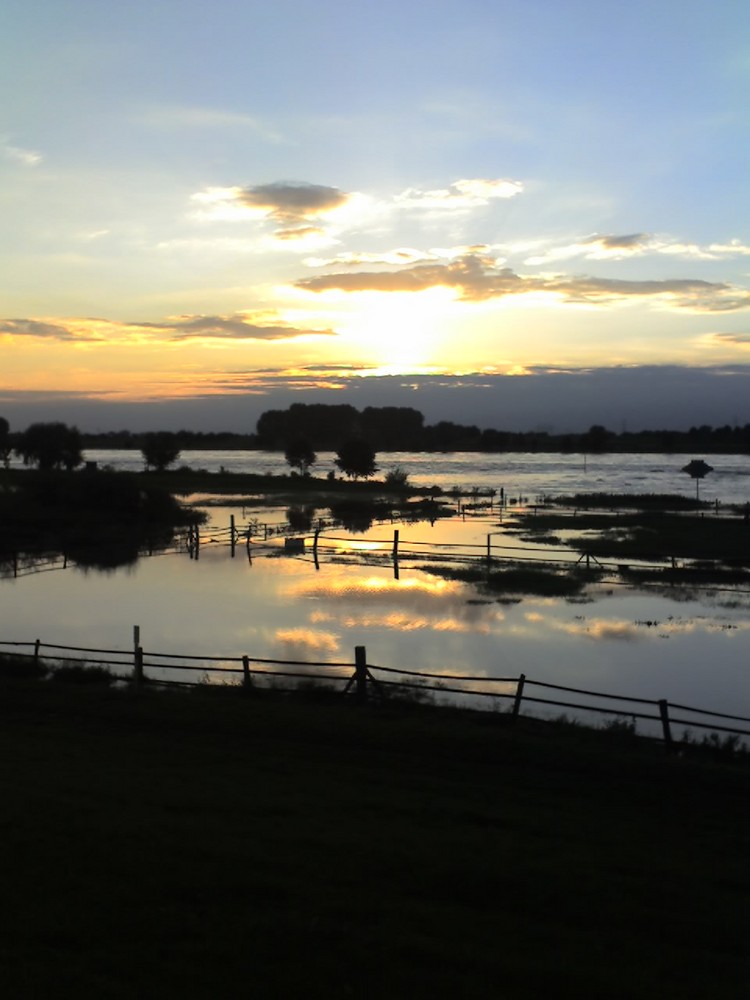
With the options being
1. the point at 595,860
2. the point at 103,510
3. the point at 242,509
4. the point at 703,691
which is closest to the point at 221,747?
the point at 595,860

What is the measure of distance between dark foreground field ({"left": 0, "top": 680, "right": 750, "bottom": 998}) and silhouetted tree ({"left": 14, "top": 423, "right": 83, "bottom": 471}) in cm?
8922

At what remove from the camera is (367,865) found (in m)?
8.23

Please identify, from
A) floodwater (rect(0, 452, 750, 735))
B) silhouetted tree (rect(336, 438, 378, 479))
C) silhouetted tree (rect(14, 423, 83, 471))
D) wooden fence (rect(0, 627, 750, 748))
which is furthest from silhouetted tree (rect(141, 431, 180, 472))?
wooden fence (rect(0, 627, 750, 748))

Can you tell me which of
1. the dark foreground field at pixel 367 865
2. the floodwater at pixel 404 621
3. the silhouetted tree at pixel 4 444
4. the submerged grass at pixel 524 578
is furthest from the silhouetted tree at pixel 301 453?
the dark foreground field at pixel 367 865

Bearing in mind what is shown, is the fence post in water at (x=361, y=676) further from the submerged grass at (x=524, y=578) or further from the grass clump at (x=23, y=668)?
the submerged grass at (x=524, y=578)

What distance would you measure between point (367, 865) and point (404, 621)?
63.4 ft

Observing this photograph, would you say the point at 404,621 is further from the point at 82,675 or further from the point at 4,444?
the point at 4,444

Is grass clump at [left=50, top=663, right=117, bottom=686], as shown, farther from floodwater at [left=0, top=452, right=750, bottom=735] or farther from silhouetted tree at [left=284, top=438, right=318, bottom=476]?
silhouetted tree at [left=284, top=438, right=318, bottom=476]

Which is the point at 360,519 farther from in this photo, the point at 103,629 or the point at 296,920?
the point at 296,920

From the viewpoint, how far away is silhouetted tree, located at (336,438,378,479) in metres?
102

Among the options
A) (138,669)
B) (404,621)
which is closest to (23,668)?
(138,669)

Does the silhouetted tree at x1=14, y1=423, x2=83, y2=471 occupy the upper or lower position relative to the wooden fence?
upper

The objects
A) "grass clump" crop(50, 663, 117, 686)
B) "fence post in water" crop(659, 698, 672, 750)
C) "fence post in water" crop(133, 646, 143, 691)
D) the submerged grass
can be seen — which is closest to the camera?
"fence post in water" crop(659, 698, 672, 750)

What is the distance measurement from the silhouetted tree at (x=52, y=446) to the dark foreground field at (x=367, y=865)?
3512 inches
